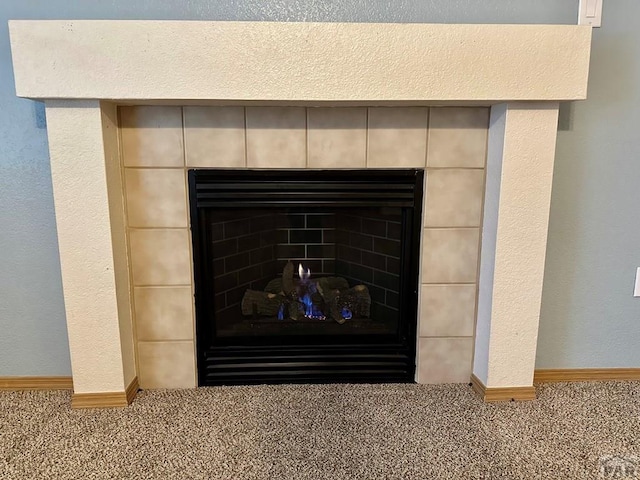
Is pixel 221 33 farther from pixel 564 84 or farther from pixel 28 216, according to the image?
pixel 564 84

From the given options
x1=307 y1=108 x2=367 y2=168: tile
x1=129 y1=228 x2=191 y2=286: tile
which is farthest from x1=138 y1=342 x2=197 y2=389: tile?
x1=307 y1=108 x2=367 y2=168: tile

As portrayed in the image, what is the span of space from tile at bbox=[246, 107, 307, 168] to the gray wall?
0.99ft

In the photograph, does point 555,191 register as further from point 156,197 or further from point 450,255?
point 156,197

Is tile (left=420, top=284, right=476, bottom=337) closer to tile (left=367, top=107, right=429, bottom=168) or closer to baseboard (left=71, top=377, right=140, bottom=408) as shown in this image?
tile (left=367, top=107, right=429, bottom=168)

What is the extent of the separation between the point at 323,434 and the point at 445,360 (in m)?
0.59

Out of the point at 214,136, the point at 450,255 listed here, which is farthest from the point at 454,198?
the point at 214,136

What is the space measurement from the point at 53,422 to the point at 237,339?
2.20 feet

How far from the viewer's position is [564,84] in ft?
4.62

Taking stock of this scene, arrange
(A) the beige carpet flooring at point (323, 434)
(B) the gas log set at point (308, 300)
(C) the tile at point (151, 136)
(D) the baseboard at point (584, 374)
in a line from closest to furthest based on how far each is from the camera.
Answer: (A) the beige carpet flooring at point (323, 434)
(C) the tile at point (151, 136)
(D) the baseboard at point (584, 374)
(B) the gas log set at point (308, 300)

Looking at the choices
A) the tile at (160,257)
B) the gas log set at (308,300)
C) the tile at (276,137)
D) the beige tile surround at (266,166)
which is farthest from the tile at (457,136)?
the tile at (160,257)

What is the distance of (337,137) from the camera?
1610 millimetres

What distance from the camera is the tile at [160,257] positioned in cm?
165

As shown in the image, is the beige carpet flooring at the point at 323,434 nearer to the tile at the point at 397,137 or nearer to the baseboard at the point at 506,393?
the baseboard at the point at 506,393

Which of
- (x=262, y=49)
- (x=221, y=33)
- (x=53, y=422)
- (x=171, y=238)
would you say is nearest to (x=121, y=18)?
(x=221, y=33)
